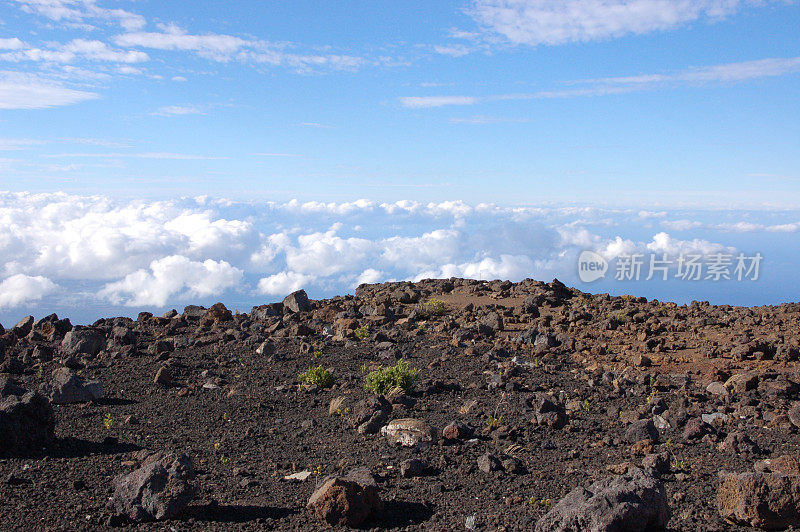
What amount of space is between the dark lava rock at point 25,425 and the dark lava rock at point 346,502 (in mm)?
3428

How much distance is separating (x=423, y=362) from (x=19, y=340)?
799 centimetres

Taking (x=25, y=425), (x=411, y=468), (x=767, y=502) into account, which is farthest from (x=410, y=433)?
(x=25, y=425)

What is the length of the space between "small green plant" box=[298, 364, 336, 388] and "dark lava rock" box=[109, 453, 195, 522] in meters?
3.77

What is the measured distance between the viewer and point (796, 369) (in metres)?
9.53

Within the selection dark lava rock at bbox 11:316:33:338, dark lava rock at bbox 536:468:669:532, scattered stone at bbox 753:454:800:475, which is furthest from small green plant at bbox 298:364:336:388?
dark lava rock at bbox 11:316:33:338

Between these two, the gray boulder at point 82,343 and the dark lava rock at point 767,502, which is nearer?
the dark lava rock at point 767,502

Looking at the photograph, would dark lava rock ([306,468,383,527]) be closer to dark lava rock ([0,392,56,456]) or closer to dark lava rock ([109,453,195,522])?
dark lava rock ([109,453,195,522])

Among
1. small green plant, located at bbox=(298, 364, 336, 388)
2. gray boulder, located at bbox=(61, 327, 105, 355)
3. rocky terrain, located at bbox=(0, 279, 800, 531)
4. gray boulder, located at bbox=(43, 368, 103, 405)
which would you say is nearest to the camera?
rocky terrain, located at bbox=(0, 279, 800, 531)

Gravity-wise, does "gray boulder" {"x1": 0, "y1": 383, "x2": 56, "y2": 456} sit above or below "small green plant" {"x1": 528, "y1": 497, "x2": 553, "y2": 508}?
below

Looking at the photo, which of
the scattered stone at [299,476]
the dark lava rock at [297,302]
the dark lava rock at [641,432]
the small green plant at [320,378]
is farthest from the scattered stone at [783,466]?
the dark lava rock at [297,302]

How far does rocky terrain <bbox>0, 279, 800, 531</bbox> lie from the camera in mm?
5039

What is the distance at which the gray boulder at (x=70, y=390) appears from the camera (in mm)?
8406

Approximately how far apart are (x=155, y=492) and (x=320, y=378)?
406cm

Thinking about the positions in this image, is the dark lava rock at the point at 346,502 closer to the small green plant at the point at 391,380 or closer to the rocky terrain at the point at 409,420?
the rocky terrain at the point at 409,420
